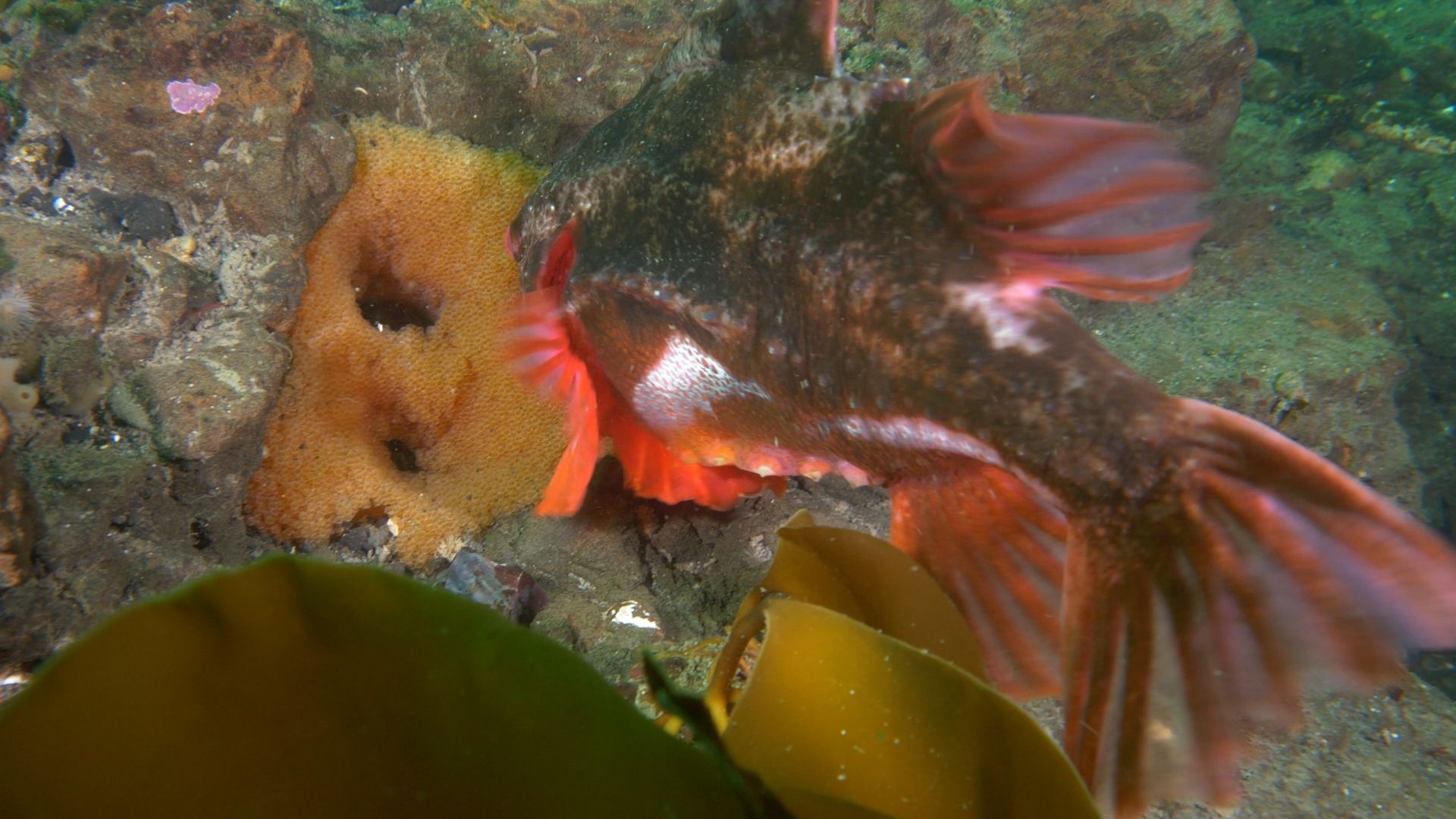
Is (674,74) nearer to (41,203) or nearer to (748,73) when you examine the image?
(748,73)

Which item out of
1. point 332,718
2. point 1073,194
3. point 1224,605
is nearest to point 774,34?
point 1073,194

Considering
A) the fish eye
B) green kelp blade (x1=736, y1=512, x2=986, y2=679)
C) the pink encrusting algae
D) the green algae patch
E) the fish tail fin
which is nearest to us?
the fish tail fin

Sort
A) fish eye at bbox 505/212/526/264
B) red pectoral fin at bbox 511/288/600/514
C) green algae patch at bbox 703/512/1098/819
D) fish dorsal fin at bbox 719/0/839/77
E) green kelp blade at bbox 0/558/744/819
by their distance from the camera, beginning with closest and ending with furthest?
green kelp blade at bbox 0/558/744/819, green algae patch at bbox 703/512/1098/819, fish dorsal fin at bbox 719/0/839/77, red pectoral fin at bbox 511/288/600/514, fish eye at bbox 505/212/526/264

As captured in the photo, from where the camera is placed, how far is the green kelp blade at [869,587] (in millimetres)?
1753

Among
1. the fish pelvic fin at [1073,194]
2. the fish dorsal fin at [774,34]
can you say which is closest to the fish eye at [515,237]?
the fish dorsal fin at [774,34]

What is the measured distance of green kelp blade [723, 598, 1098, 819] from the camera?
139 centimetres

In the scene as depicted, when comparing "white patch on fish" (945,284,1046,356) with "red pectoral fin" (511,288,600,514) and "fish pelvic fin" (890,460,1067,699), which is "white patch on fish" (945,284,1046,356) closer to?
"fish pelvic fin" (890,460,1067,699)

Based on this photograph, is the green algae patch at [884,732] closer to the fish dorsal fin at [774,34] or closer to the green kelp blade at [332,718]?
the green kelp blade at [332,718]

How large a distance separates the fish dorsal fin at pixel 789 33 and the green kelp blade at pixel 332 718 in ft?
5.58

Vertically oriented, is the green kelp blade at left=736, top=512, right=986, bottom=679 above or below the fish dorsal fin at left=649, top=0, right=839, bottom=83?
below

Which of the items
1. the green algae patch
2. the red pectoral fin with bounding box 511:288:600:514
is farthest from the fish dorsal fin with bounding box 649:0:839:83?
the green algae patch

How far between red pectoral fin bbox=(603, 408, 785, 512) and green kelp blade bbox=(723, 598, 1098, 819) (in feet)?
3.23

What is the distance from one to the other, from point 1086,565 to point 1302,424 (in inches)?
132

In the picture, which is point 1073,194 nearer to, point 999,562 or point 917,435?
point 917,435
